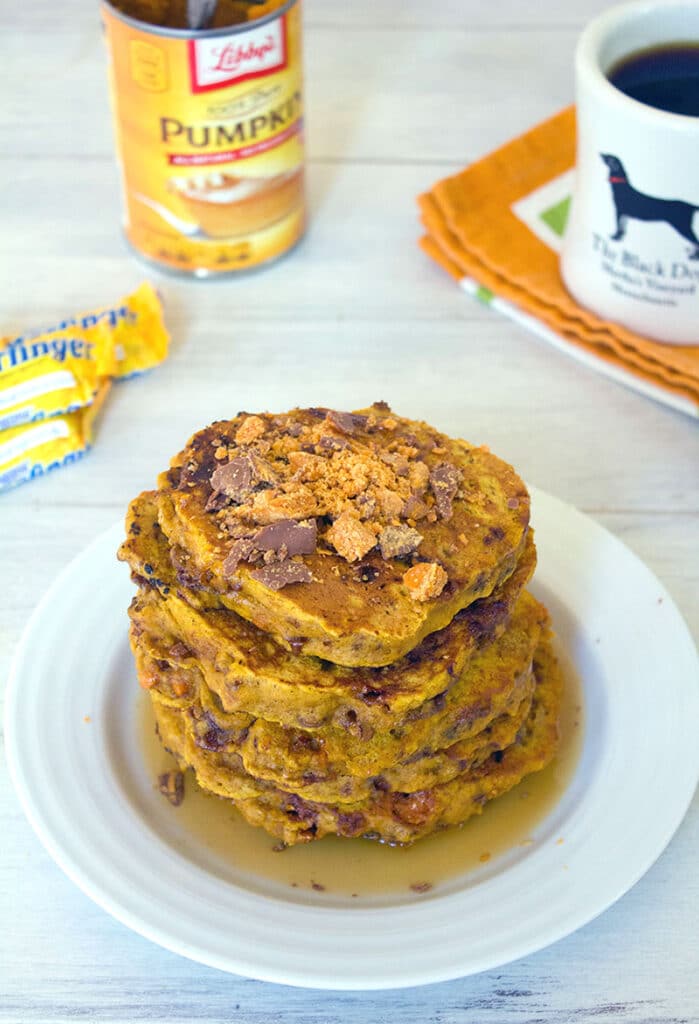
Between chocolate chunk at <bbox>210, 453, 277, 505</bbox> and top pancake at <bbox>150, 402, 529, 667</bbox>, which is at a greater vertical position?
chocolate chunk at <bbox>210, 453, 277, 505</bbox>

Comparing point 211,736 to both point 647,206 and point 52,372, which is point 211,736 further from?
point 647,206

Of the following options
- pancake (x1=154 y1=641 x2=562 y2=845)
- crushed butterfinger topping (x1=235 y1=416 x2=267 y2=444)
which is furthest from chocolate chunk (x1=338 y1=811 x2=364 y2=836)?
crushed butterfinger topping (x1=235 y1=416 x2=267 y2=444)

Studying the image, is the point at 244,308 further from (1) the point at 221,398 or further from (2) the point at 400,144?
(2) the point at 400,144

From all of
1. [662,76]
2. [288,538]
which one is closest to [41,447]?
[288,538]

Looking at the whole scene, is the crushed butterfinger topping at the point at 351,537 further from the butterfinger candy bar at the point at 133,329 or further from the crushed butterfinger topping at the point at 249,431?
the butterfinger candy bar at the point at 133,329

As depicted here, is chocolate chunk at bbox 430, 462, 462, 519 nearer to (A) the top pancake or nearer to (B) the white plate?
(A) the top pancake

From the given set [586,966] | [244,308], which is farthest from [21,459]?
[586,966]

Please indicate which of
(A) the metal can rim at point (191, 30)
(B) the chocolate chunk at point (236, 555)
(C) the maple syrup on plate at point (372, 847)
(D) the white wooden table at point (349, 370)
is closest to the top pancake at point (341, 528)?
(B) the chocolate chunk at point (236, 555)
